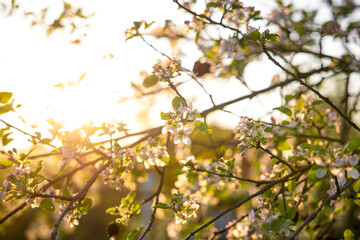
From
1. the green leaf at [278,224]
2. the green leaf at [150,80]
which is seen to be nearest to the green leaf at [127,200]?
the green leaf at [150,80]

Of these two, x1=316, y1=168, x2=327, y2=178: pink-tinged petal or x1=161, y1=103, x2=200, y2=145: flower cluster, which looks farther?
x1=161, y1=103, x2=200, y2=145: flower cluster

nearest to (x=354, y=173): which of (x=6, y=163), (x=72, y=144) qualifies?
(x=72, y=144)

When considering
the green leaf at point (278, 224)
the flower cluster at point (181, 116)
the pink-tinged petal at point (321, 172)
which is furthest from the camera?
the flower cluster at point (181, 116)

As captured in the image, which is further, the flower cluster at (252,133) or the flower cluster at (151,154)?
the flower cluster at (151,154)

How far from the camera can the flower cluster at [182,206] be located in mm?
2223

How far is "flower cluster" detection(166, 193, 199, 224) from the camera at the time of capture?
2.22 metres

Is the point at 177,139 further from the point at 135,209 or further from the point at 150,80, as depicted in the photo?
the point at 135,209

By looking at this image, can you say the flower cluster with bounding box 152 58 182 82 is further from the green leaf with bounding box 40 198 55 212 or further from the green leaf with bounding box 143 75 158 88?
the green leaf with bounding box 40 198 55 212

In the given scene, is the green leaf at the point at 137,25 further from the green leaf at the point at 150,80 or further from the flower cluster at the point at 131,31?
the green leaf at the point at 150,80

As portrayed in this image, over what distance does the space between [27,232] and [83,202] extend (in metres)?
14.0

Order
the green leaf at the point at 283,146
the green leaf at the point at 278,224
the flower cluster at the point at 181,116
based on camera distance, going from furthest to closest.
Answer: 1. the green leaf at the point at 283,146
2. the flower cluster at the point at 181,116
3. the green leaf at the point at 278,224

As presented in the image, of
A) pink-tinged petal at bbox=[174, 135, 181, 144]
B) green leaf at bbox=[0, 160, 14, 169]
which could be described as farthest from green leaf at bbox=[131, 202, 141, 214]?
green leaf at bbox=[0, 160, 14, 169]

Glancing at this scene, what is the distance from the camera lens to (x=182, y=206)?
2252 mm

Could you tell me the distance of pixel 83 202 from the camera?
7.86 feet
